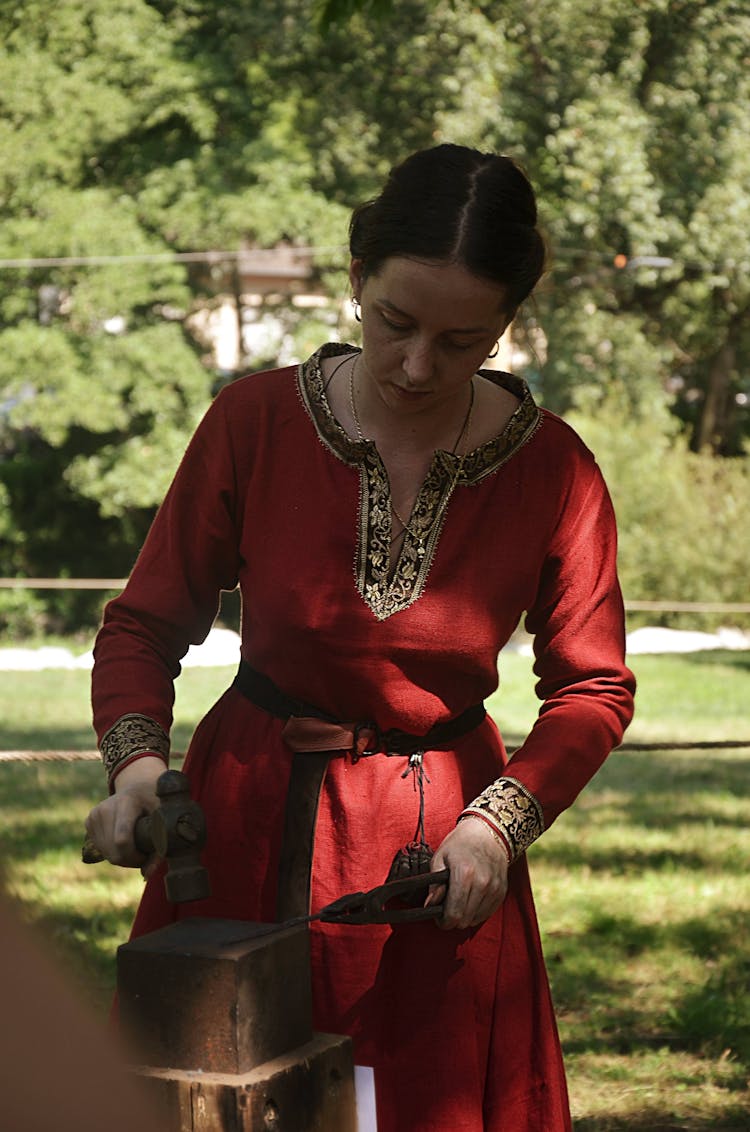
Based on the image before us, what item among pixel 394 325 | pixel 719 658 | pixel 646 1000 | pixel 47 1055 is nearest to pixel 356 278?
pixel 394 325

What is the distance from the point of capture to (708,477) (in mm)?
20500

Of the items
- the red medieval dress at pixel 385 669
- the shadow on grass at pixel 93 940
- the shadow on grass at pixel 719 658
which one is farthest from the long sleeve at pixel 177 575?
the shadow on grass at pixel 719 658

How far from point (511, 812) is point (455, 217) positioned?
0.72 meters

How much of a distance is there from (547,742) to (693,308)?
23186 millimetres

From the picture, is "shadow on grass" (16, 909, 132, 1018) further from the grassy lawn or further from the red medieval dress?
the red medieval dress

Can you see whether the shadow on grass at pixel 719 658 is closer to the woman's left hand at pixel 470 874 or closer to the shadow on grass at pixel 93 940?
the shadow on grass at pixel 93 940

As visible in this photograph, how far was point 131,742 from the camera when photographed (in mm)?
1926

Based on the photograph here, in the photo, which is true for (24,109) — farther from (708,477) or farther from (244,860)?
(244,860)

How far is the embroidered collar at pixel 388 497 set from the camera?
203 centimetres

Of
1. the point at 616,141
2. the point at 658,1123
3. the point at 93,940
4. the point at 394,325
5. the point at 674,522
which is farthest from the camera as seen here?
the point at 616,141

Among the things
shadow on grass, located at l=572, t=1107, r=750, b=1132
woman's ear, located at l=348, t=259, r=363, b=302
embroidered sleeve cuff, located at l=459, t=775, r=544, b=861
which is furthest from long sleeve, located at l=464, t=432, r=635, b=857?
shadow on grass, located at l=572, t=1107, r=750, b=1132

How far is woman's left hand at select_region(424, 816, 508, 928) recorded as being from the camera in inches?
72.0

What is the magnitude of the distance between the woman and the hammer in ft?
1.26

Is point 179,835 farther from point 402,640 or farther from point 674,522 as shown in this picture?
point 674,522
